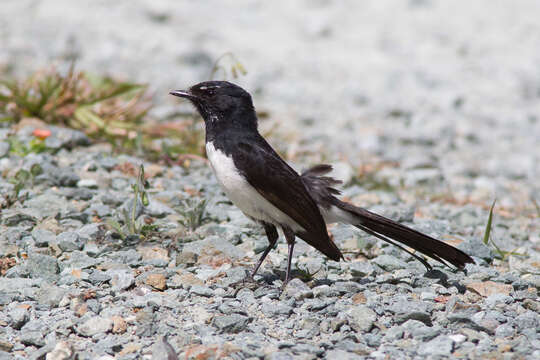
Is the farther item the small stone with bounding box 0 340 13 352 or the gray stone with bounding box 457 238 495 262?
the gray stone with bounding box 457 238 495 262

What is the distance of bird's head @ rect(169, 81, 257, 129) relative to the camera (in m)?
4.52

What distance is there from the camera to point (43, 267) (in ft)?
13.7

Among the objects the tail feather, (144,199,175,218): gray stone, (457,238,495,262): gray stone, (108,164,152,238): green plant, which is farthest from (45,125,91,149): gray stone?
(457,238,495,262): gray stone

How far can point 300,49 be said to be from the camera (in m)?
11.2

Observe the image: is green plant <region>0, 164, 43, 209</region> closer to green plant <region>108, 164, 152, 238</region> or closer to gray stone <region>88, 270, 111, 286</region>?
green plant <region>108, 164, 152, 238</region>

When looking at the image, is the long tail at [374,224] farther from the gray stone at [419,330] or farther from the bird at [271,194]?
the gray stone at [419,330]

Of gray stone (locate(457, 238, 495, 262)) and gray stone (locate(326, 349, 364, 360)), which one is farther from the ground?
gray stone (locate(457, 238, 495, 262))

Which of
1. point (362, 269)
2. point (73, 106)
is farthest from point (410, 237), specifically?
point (73, 106)

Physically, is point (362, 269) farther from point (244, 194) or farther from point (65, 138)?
point (65, 138)

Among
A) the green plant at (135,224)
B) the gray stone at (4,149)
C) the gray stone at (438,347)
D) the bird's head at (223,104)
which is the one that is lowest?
the gray stone at (438,347)

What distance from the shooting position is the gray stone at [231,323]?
140 inches

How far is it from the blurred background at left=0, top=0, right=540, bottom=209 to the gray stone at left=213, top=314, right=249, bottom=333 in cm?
434

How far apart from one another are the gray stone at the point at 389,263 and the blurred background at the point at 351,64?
3175mm

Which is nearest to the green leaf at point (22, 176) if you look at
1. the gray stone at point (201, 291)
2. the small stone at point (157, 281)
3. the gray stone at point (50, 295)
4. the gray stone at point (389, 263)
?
the gray stone at point (50, 295)
